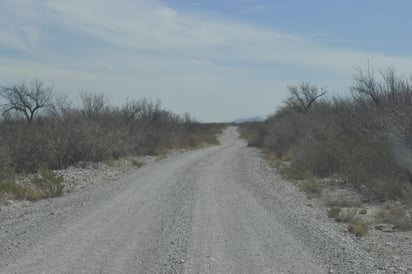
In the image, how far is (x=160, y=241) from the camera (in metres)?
10.5

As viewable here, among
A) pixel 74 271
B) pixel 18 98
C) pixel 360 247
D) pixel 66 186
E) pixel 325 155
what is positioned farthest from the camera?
pixel 18 98

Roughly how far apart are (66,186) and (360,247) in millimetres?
14130

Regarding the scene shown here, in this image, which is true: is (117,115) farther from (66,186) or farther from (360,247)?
(360,247)

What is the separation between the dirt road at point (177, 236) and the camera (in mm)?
8594

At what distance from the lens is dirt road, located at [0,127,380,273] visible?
859 centimetres

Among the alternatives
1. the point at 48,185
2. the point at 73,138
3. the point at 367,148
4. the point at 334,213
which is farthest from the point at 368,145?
the point at 73,138

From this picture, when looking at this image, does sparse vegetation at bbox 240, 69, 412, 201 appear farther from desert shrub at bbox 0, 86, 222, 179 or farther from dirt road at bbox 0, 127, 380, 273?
desert shrub at bbox 0, 86, 222, 179

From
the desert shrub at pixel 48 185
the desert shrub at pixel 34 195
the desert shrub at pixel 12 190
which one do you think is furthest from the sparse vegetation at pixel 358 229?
the desert shrub at pixel 12 190

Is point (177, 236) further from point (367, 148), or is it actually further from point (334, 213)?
point (367, 148)

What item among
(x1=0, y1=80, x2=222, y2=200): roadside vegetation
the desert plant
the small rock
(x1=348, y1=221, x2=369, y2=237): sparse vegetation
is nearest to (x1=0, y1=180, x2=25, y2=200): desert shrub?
(x1=0, y1=80, x2=222, y2=200): roadside vegetation

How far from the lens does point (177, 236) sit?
11.0 metres

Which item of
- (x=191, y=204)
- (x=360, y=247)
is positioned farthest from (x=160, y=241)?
(x=191, y=204)

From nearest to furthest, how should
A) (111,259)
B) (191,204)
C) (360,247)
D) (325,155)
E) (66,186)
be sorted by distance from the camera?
(111,259) < (360,247) < (191,204) < (66,186) < (325,155)

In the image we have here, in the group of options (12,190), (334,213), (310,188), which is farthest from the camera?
(310,188)
